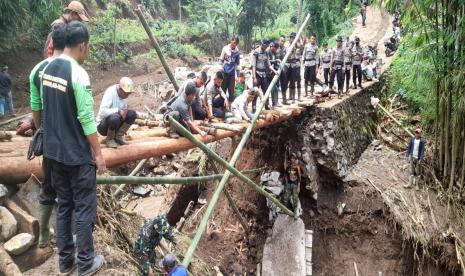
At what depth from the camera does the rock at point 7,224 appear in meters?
3.15

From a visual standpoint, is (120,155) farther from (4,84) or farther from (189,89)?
(4,84)

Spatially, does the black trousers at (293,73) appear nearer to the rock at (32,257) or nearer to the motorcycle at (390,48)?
the rock at (32,257)

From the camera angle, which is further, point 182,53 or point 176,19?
point 176,19

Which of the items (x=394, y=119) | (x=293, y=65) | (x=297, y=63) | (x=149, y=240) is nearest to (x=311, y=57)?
(x=297, y=63)

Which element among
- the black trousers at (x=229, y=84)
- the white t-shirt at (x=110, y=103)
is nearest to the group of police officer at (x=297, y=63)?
the black trousers at (x=229, y=84)

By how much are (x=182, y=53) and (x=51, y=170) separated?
23.1m

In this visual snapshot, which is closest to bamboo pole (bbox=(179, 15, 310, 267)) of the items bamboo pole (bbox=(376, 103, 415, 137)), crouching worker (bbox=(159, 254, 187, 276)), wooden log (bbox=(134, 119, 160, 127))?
crouching worker (bbox=(159, 254, 187, 276))

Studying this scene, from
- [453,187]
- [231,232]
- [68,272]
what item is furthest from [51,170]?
[453,187]

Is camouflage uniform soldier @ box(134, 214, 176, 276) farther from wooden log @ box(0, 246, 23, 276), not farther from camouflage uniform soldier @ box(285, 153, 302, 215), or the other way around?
camouflage uniform soldier @ box(285, 153, 302, 215)

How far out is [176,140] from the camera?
4699mm

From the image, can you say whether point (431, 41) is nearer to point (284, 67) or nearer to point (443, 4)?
point (443, 4)

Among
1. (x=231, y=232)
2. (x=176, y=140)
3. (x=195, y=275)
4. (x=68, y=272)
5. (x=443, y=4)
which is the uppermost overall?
(x=443, y=4)

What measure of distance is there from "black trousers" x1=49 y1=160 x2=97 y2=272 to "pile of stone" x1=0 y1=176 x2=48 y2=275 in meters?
0.38

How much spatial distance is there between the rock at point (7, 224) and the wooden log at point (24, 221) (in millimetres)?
51
